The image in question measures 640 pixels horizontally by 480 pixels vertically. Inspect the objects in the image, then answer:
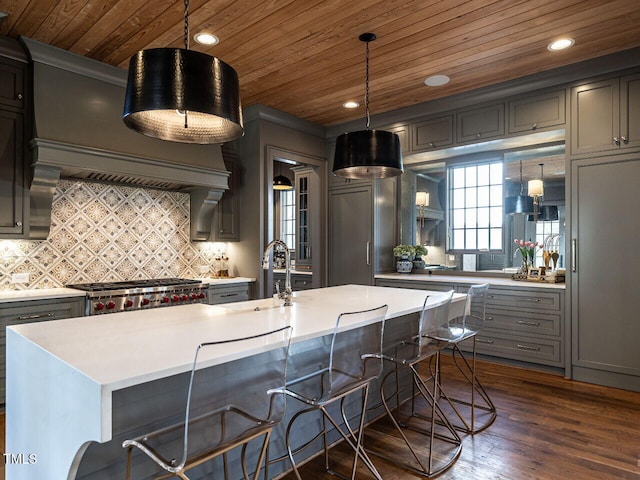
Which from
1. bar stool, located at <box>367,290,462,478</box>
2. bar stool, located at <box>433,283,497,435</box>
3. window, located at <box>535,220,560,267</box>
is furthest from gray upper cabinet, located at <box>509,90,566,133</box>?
bar stool, located at <box>367,290,462,478</box>

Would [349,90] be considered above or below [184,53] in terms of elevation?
above

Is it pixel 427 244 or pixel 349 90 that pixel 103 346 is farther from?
pixel 427 244

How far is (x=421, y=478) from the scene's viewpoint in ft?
6.97

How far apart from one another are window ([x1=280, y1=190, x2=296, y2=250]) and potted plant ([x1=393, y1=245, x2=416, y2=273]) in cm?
203

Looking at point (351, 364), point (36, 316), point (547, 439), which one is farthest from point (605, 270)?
point (36, 316)

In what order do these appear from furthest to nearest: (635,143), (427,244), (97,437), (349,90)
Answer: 1. (427,244)
2. (349,90)
3. (635,143)
4. (97,437)

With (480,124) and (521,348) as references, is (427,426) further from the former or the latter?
(480,124)

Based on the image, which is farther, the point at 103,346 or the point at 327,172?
the point at 327,172

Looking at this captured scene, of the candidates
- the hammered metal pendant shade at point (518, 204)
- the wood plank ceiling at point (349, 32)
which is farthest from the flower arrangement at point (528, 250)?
the wood plank ceiling at point (349, 32)

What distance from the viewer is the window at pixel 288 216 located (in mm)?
6723

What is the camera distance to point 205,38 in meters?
3.10

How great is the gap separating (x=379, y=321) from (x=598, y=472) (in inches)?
56.9

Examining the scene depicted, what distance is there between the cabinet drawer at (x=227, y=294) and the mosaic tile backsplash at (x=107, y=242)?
1.92 feet

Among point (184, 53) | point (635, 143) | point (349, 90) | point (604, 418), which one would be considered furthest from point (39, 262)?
point (635, 143)
